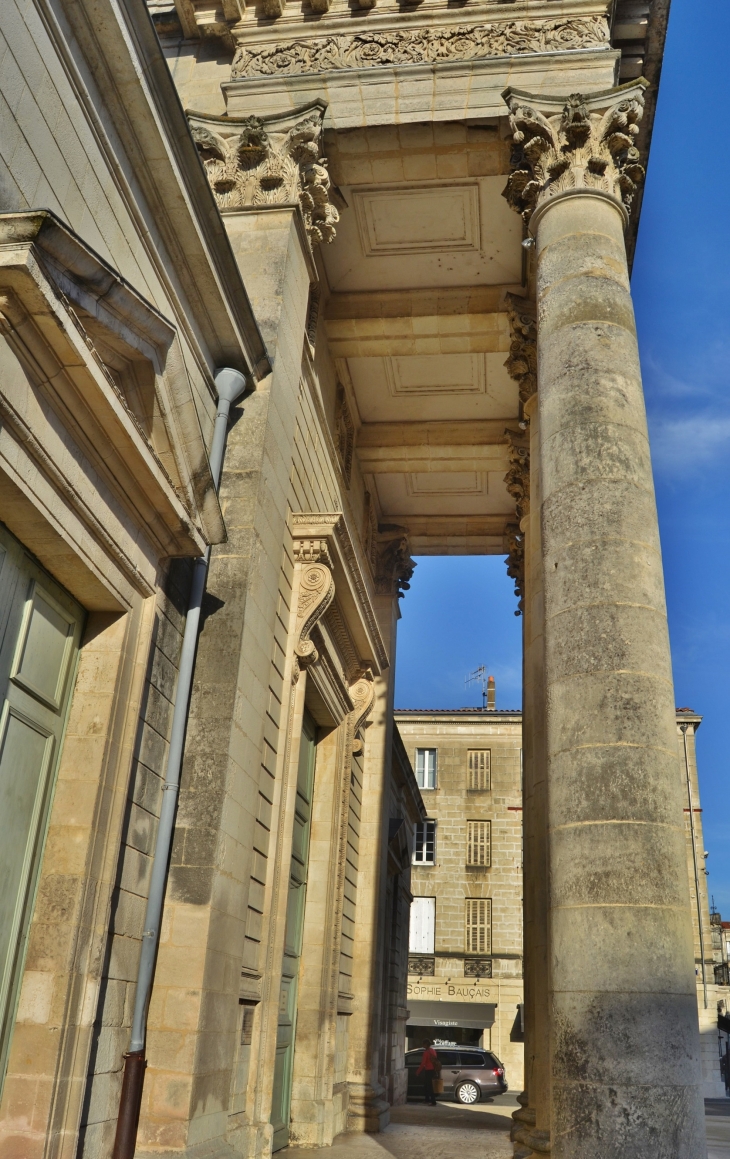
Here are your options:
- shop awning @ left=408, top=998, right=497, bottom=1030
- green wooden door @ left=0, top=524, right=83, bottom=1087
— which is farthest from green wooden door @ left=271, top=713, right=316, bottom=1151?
shop awning @ left=408, top=998, right=497, bottom=1030

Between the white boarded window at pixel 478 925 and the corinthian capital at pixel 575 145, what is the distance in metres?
32.0

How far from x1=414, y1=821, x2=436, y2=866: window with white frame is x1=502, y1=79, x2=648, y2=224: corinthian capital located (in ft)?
104

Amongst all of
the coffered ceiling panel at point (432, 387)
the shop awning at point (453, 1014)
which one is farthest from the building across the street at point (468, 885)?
the coffered ceiling panel at point (432, 387)

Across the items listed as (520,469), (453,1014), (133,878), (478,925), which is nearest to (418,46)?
(520,469)

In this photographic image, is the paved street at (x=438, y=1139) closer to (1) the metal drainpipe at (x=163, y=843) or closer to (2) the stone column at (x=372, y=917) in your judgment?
(2) the stone column at (x=372, y=917)

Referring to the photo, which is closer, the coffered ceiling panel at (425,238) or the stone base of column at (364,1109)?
the coffered ceiling panel at (425,238)

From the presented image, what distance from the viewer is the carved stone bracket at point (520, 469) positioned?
14.4 metres

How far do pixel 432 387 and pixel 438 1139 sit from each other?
11.4 metres

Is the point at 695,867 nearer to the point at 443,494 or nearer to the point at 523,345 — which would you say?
the point at 443,494

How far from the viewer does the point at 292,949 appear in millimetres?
11203

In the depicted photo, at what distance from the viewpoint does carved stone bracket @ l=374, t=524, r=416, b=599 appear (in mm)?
19031

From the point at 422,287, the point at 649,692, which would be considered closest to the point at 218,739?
the point at 649,692

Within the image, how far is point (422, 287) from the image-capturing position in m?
14.5

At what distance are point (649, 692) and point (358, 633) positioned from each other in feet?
22.2
